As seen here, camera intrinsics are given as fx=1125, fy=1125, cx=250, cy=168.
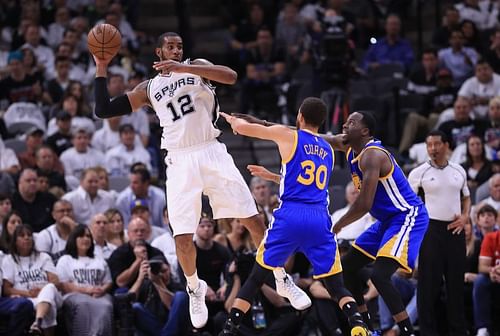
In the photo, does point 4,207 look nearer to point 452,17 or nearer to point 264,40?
point 264,40

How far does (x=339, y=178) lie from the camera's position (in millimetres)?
15562

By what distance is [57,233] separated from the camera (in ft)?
45.3

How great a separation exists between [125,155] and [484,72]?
18.6 feet

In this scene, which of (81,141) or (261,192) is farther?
(81,141)

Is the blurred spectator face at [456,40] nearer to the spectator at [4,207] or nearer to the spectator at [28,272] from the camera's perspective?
the spectator at [4,207]

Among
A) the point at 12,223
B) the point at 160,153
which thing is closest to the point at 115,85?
the point at 160,153

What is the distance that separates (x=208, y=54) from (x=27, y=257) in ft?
24.9

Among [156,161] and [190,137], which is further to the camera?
[156,161]

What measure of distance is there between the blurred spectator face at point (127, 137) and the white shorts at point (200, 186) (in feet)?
18.7

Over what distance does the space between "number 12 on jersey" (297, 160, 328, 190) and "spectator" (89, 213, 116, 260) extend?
448cm

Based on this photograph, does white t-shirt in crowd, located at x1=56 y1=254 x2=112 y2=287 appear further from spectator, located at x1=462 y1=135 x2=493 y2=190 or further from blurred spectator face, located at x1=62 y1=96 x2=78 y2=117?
spectator, located at x1=462 y1=135 x2=493 y2=190

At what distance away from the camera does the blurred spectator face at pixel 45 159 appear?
14922 millimetres

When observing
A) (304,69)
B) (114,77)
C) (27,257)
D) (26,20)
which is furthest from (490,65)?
(27,257)

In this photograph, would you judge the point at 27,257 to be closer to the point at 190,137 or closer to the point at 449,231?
the point at 190,137
